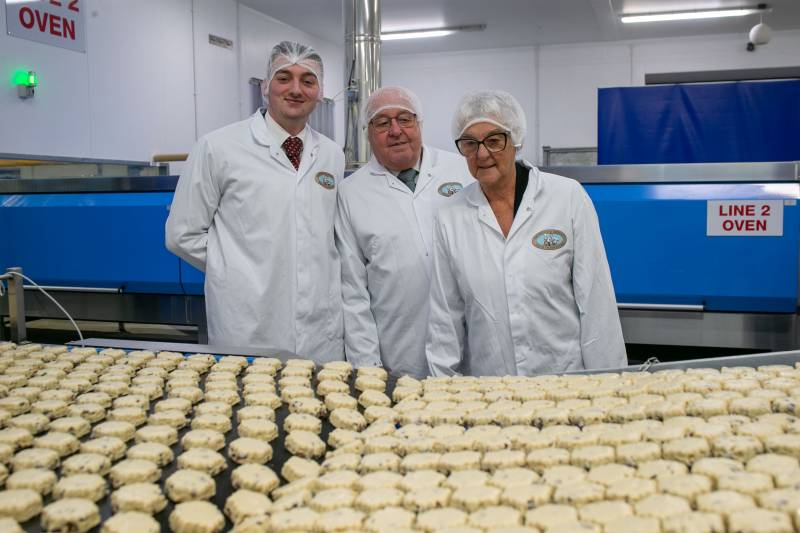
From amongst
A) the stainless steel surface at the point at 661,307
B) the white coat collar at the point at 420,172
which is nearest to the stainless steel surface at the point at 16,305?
the white coat collar at the point at 420,172

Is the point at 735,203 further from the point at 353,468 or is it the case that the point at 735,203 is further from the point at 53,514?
the point at 53,514

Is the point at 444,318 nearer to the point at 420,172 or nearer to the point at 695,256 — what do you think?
the point at 420,172

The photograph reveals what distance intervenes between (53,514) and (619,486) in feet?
2.65

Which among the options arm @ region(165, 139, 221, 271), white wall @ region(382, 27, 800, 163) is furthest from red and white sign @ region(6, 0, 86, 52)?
white wall @ region(382, 27, 800, 163)

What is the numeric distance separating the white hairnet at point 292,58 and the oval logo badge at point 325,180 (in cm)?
34

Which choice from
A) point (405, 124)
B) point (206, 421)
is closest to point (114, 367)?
point (206, 421)

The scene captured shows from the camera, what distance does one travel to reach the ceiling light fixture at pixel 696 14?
868cm

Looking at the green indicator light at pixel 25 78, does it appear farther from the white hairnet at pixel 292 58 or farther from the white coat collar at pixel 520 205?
the white coat collar at pixel 520 205

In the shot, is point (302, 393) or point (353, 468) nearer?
point (353, 468)

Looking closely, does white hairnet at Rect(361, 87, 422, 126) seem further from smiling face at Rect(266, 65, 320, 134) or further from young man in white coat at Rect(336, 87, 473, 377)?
smiling face at Rect(266, 65, 320, 134)

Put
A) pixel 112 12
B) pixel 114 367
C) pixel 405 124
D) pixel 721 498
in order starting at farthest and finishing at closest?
pixel 112 12 → pixel 405 124 → pixel 114 367 → pixel 721 498

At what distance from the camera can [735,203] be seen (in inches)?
103

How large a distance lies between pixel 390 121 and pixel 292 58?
39 centimetres

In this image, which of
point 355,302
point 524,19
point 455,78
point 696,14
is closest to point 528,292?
point 355,302
